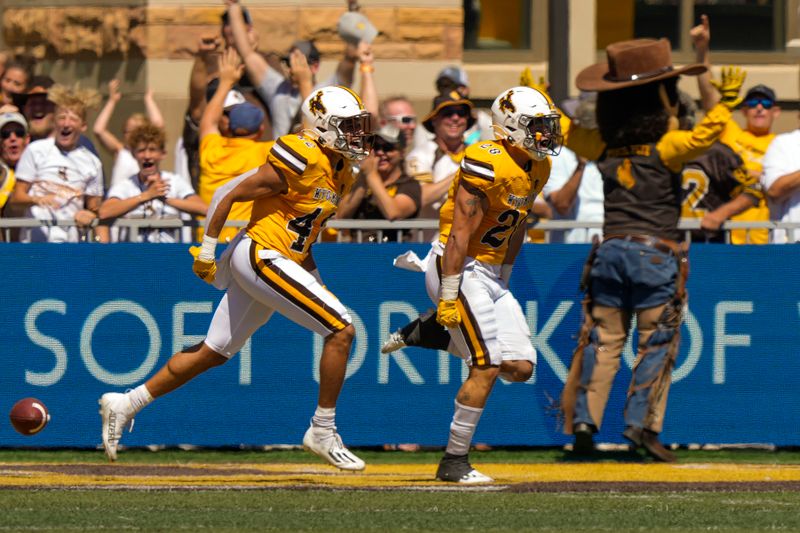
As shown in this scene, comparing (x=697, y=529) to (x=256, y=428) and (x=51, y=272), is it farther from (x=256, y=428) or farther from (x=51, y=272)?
(x=51, y=272)

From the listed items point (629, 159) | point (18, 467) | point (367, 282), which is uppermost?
point (629, 159)

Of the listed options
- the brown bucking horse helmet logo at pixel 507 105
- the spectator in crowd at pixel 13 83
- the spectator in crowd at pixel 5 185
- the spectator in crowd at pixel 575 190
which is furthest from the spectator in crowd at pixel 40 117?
the brown bucking horse helmet logo at pixel 507 105

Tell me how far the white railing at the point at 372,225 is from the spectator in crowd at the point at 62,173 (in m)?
0.42

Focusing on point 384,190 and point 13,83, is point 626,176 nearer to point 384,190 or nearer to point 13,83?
point 384,190

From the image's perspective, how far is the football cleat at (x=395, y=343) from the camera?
1155 centimetres

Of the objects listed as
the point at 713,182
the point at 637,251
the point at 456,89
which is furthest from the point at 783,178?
the point at 456,89

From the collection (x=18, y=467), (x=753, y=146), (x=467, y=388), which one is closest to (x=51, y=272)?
(x=18, y=467)

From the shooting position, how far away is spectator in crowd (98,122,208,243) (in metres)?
12.8

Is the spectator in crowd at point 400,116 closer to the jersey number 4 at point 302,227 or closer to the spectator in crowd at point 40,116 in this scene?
the spectator in crowd at point 40,116

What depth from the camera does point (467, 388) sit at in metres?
10.6

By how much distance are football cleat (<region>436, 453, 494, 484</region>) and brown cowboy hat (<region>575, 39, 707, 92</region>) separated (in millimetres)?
2495

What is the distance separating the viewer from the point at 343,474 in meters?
11.2

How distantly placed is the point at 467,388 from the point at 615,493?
1.01 m

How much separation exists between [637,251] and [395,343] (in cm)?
150
